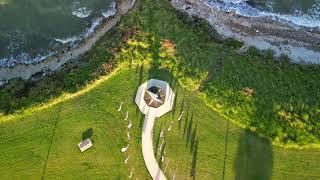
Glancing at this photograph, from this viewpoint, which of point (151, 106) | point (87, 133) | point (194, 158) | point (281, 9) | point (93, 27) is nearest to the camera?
point (194, 158)

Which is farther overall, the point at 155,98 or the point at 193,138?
the point at 155,98

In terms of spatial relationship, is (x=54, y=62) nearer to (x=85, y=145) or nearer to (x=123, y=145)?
(x=85, y=145)

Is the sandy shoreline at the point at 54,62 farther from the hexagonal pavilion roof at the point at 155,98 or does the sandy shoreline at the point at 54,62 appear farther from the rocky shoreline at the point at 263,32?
the hexagonal pavilion roof at the point at 155,98

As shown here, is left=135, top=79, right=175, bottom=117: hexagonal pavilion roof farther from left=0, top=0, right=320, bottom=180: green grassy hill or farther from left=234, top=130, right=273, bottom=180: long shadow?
left=234, top=130, right=273, bottom=180: long shadow

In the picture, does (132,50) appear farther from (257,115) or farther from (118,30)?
(257,115)

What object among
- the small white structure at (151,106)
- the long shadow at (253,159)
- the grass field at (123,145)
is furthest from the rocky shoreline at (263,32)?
the long shadow at (253,159)

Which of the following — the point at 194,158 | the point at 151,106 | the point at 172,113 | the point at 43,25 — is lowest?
the point at 194,158

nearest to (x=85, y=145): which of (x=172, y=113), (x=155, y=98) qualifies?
(x=155, y=98)

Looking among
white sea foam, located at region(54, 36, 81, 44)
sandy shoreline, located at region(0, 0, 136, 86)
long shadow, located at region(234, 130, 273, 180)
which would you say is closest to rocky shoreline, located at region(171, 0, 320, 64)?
sandy shoreline, located at region(0, 0, 136, 86)
